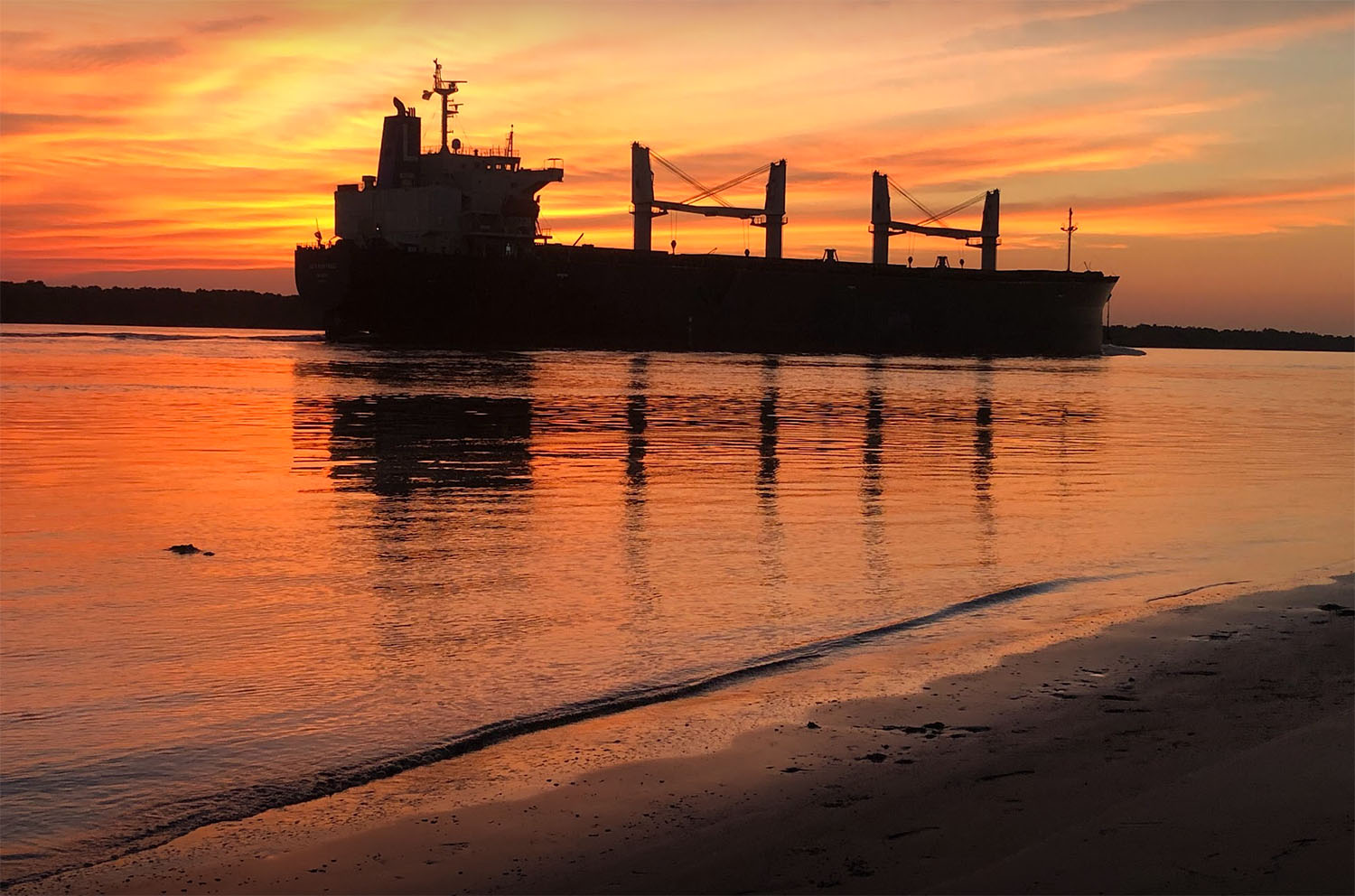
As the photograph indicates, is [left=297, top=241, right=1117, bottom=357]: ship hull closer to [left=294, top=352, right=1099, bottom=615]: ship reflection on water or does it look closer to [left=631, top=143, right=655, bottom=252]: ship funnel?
[left=631, top=143, right=655, bottom=252]: ship funnel

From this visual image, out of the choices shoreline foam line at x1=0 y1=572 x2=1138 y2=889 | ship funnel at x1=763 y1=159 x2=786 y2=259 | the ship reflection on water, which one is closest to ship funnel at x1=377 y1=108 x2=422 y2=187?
ship funnel at x1=763 y1=159 x2=786 y2=259

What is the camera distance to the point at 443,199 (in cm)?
5653

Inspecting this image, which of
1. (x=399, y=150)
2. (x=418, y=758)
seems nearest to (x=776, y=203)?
(x=399, y=150)

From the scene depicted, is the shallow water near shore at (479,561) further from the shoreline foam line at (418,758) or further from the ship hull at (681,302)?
the ship hull at (681,302)

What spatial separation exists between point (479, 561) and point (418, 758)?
4.14 meters

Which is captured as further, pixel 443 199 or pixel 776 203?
pixel 776 203

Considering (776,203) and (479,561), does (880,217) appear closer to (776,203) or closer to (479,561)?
(776,203)

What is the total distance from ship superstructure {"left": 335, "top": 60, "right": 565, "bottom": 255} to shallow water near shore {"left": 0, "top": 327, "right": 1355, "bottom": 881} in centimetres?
3549

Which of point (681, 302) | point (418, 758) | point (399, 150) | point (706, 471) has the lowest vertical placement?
point (418, 758)

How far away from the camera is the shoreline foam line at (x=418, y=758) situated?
385 centimetres

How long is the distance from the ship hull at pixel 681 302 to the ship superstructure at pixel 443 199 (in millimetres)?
1933

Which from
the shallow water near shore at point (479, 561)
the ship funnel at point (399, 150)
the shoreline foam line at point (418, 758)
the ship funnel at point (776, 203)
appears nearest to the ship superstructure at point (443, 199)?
the ship funnel at point (399, 150)

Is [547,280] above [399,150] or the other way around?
the other way around

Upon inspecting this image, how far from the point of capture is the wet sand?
135 inches
